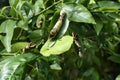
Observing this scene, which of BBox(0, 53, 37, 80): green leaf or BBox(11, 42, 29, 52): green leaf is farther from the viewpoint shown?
BBox(11, 42, 29, 52): green leaf

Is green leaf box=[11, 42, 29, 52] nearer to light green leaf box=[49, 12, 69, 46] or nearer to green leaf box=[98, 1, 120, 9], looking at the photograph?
light green leaf box=[49, 12, 69, 46]

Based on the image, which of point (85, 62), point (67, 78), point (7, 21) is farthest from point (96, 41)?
point (67, 78)

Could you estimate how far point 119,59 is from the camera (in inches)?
44.6

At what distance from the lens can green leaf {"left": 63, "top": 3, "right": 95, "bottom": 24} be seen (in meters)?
0.72

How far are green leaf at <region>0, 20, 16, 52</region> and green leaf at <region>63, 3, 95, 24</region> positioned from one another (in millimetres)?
142

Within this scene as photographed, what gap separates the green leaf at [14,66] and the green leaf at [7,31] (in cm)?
4

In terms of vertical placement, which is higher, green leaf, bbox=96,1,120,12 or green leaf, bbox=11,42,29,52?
green leaf, bbox=96,1,120,12

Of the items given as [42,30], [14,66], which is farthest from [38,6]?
[14,66]

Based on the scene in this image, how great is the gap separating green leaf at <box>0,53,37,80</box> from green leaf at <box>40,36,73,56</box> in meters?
0.03

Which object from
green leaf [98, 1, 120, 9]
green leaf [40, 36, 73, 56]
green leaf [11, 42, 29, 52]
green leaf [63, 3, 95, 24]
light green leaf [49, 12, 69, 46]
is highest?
green leaf [63, 3, 95, 24]

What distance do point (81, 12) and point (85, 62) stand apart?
0.59 metres

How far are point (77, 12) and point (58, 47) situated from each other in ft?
0.31

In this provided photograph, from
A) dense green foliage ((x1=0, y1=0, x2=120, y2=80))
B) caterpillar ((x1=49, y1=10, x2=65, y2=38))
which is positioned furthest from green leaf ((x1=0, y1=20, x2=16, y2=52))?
caterpillar ((x1=49, y1=10, x2=65, y2=38))

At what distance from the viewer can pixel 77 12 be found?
0.74 metres
